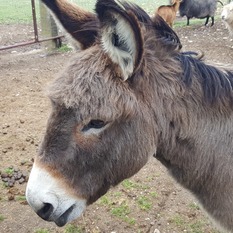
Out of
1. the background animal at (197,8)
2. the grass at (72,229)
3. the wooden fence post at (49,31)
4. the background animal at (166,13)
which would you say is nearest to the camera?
the background animal at (166,13)

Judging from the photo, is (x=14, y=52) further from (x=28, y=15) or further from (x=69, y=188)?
(x=69, y=188)

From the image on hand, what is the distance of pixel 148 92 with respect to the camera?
215 cm

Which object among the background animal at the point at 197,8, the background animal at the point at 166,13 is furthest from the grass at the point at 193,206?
the background animal at the point at 197,8

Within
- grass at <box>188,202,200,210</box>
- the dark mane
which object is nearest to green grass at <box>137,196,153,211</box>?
grass at <box>188,202,200,210</box>

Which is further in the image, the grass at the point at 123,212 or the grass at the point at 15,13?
the grass at the point at 15,13

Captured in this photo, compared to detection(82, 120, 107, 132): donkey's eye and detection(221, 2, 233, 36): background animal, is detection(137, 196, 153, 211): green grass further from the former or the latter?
detection(221, 2, 233, 36): background animal

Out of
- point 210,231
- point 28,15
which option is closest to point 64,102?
point 210,231

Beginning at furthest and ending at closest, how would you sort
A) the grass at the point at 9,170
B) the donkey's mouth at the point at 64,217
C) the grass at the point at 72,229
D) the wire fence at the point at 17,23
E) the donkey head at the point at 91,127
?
the wire fence at the point at 17,23, the grass at the point at 9,170, the grass at the point at 72,229, the donkey's mouth at the point at 64,217, the donkey head at the point at 91,127

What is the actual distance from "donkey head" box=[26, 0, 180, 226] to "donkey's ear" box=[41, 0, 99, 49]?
153 mm

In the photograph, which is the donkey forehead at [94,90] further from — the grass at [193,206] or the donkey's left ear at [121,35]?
the grass at [193,206]

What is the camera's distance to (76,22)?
235cm

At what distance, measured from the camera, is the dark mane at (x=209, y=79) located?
7.43 feet

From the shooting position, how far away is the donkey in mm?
2025

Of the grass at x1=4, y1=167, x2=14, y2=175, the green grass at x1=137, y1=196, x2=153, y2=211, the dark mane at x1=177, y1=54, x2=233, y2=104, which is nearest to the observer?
the dark mane at x1=177, y1=54, x2=233, y2=104
